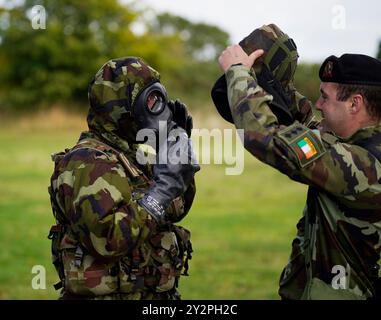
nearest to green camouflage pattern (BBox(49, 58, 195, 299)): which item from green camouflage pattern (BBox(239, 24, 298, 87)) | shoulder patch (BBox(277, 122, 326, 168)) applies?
green camouflage pattern (BBox(239, 24, 298, 87))

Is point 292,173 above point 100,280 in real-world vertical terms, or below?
above

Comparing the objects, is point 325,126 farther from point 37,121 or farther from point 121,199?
point 37,121

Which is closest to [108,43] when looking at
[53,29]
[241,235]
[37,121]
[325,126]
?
[53,29]

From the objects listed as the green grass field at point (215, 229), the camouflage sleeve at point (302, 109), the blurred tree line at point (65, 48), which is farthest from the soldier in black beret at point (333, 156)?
the blurred tree line at point (65, 48)

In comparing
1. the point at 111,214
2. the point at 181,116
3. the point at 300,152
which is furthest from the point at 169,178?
the point at 300,152

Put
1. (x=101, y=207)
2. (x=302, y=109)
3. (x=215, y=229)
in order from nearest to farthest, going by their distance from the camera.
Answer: (x=101, y=207), (x=302, y=109), (x=215, y=229)

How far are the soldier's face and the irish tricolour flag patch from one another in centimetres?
30

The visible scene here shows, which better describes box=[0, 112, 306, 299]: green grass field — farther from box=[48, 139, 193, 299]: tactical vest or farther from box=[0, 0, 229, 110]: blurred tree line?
box=[0, 0, 229, 110]: blurred tree line

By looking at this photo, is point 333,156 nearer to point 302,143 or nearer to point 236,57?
point 302,143

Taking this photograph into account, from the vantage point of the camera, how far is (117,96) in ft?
10.3

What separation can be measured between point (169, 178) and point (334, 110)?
31.0 inches

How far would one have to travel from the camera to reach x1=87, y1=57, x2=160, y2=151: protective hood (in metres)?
3.13

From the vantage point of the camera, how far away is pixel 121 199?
291 cm

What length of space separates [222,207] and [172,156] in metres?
10.8
